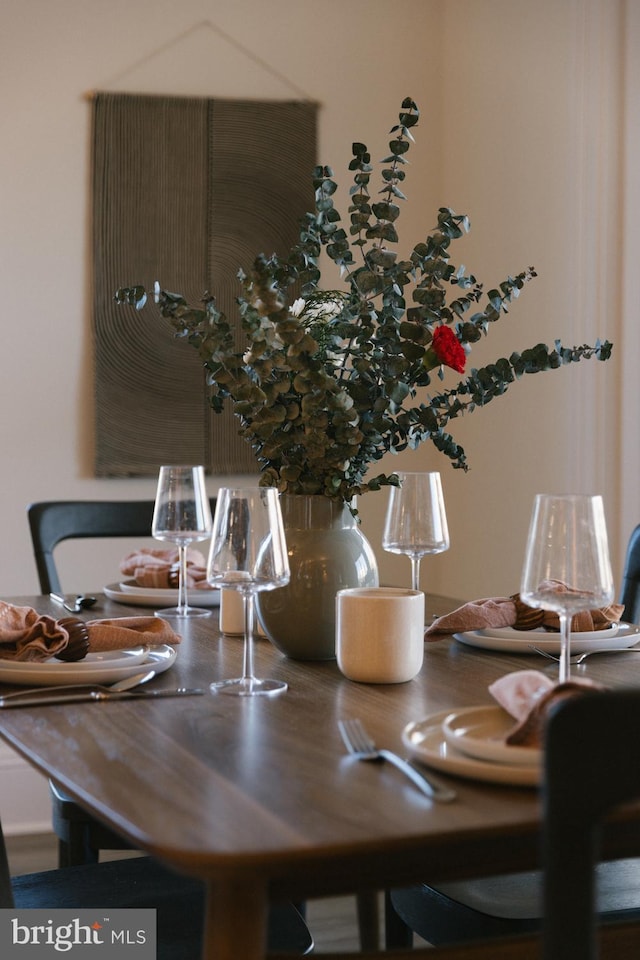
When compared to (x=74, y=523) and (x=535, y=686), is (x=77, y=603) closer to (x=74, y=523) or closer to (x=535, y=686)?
(x=74, y=523)

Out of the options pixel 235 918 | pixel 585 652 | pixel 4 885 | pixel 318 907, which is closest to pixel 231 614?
pixel 585 652

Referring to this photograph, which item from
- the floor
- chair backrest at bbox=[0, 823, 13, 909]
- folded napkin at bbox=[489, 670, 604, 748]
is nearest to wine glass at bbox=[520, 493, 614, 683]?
folded napkin at bbox=[489, 670, 604, 748]

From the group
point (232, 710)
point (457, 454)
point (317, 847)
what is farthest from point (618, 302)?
point (317, 847)

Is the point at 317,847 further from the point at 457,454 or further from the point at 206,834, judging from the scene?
the point at 457,454

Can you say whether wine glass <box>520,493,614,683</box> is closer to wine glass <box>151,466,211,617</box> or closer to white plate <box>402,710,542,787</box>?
white plate <box>402,710,542,787</box>

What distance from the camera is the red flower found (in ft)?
5.08

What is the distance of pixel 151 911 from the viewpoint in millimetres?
1455

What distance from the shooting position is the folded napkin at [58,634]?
1492 millimetres

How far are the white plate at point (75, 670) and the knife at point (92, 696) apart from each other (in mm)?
24

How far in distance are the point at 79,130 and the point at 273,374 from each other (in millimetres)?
2233

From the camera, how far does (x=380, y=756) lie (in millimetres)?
1101

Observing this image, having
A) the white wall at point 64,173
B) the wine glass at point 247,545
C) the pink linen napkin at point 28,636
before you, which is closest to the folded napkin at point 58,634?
the pink linen napkin at point 28,636

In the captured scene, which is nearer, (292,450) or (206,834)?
(206,834)

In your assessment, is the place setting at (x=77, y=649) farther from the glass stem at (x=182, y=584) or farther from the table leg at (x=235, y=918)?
the table leg at (x=235, y=918)
